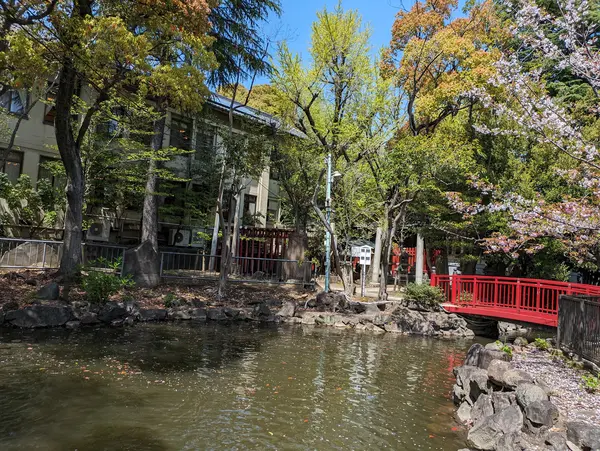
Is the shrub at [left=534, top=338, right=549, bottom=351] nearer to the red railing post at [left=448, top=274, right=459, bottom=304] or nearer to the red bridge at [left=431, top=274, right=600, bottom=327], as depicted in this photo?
Answer: the red bridge at [left=431, top=274, right=600, bottom=327]

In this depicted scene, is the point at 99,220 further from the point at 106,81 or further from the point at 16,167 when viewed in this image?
the point at 106,81

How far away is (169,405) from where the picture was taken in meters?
6.55

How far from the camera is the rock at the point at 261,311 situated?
49.0ft

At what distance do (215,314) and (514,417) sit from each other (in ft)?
32.8

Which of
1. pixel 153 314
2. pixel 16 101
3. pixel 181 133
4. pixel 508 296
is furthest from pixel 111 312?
pixel 181 133

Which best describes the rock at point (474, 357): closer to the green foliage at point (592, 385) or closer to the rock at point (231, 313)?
the green foliage at point (592, 385)

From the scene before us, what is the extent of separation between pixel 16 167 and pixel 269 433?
18.3m

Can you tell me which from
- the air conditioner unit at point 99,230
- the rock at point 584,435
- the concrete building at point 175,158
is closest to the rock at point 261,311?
the concrete building at point 175,158

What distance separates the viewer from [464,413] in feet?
23.3

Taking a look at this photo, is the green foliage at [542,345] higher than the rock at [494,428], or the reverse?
the green foliage at [542,345]

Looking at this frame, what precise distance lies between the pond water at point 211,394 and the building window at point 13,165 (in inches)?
441

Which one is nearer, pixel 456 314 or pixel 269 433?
pixel 269 433

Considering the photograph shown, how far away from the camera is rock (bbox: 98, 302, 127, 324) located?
12062 millimetres

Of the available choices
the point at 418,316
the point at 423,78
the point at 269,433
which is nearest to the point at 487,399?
the point at 269,433
